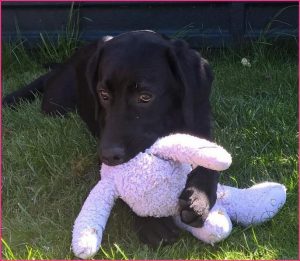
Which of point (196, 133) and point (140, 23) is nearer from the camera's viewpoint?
point (196, 133)

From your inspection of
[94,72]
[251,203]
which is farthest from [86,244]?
[94,72]

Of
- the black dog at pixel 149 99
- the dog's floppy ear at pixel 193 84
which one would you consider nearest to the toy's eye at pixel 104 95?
the black dog at pixel 149 99

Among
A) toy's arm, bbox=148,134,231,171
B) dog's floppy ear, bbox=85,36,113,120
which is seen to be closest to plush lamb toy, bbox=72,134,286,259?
toy's arm, bbox=148,134,231,171

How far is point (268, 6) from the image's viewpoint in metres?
4.62

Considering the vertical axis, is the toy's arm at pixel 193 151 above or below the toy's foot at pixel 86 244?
above

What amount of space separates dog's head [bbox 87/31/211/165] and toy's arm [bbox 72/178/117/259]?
17cm

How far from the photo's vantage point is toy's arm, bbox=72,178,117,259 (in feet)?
6.80

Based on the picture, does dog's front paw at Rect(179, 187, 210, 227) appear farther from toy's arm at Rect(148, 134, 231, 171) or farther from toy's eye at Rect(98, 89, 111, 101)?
toy's eye at Rect(98, 89, 111, 101)

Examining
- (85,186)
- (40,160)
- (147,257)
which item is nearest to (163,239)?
(147,257)

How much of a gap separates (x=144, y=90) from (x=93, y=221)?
0.59 m

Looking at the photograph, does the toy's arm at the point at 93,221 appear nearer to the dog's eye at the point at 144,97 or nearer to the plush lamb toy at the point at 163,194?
the plush lamb toy at the point at 163,194

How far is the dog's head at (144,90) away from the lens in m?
2.38

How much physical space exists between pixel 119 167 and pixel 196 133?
0.47 meters

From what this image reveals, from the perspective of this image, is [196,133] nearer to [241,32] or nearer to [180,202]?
[180,202]
